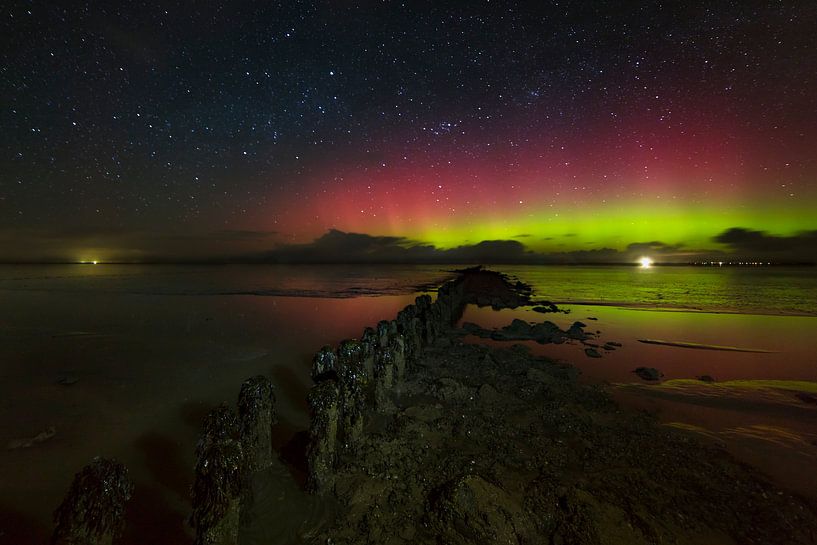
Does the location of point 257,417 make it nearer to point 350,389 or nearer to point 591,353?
point 350,389

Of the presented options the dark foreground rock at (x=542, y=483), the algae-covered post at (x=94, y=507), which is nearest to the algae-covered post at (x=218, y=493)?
the algae-covered post at (x=94, y=507)

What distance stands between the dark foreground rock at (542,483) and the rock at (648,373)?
3285 millimetres

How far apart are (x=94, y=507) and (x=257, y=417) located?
79.8 inches

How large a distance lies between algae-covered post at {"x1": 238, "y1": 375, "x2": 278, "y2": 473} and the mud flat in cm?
76

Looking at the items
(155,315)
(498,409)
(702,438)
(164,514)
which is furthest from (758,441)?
(155,315)

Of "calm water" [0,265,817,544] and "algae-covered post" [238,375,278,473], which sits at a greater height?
"algae-covered post" [238,375,278,473]

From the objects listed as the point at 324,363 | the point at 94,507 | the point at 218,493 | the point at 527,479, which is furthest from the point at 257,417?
the point at 527,479

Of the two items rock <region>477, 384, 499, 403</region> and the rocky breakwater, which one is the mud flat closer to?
the rocky breakwater

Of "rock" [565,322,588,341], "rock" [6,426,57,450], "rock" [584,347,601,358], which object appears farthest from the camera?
"rock" [565,322,588,341]

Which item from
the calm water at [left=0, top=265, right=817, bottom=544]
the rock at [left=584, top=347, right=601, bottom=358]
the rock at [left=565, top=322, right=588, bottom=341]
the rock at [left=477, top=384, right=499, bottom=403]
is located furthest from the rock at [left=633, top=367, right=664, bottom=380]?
the rock at [left=477, top=384, right=499, bottom=403]

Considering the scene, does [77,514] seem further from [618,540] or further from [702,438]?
[702,438]

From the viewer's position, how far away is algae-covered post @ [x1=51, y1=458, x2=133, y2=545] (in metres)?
2.45

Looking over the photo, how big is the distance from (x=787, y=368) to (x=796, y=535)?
32.7 ft

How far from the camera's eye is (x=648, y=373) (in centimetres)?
966
